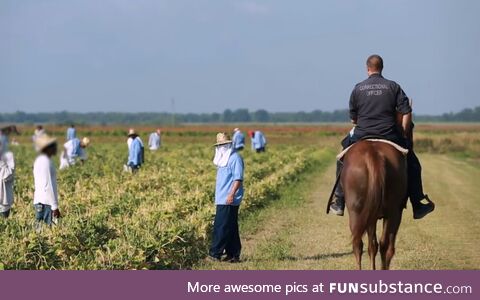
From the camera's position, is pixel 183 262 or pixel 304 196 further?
pixel 304 196

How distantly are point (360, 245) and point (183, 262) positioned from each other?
2.98 meters

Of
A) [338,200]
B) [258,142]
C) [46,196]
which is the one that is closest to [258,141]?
[258,142]

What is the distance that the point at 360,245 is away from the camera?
390 inches

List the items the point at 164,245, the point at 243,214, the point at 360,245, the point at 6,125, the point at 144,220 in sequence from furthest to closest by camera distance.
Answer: the point at 243,214 → the point at 144,220 → the point at 164,245 → the point at 360,245 → the point at 6,125

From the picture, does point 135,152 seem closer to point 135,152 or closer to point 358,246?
point 135,152

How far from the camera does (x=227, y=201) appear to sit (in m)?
12.4

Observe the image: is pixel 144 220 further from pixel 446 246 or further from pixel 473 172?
pixel 473 172

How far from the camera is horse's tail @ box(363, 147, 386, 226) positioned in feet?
31.9

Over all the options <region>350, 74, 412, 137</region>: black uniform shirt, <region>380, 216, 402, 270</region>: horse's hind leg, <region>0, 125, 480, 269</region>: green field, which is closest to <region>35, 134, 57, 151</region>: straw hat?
<region>0, 125, 480, 269</region>: green field

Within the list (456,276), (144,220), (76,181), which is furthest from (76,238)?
(76,181)

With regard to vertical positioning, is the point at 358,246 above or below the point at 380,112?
below

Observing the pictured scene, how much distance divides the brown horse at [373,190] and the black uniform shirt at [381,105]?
32 cm

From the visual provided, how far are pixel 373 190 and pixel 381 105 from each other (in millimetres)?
1242

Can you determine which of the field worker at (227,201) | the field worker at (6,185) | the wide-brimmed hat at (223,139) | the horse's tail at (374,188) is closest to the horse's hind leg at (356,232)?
the horse's tail at (374,188)
